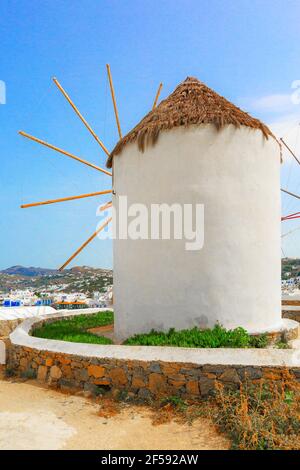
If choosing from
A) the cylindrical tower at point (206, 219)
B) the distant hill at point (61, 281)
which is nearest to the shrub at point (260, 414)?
the cylindrical tower at point (206, 219)

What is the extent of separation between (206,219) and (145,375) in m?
2.93

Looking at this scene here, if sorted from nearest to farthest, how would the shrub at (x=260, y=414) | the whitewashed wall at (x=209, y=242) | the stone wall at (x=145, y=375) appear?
the shrub at (x=260, y=414) → the stone wall at (x=145, y=375) → the whitewashed wall at (x=209, y=242)

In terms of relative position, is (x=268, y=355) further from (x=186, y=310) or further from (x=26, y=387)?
(x=26, y=387)

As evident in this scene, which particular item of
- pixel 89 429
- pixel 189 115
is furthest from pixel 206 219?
pixel 89 429

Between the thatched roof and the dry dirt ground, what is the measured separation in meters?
4.41

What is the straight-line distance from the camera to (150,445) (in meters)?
3.45

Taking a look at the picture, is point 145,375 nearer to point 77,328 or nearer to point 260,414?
point 260,414

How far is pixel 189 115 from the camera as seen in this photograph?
256 inches

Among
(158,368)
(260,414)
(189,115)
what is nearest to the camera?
(260,414)

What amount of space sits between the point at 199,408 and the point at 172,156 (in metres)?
4.06

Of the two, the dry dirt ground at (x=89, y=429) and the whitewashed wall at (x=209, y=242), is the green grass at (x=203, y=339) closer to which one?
the whitewashed wall at (x=209, y=242)

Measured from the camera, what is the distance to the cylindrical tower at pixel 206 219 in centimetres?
634

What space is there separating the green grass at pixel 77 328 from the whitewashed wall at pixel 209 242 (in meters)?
0.85

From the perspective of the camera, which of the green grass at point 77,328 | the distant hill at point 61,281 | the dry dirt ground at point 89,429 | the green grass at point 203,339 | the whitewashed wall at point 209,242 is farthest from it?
the distant hill at point 61,281
